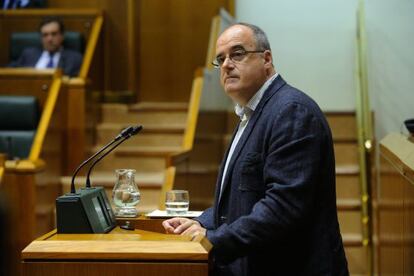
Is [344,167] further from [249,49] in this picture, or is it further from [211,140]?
[249,49]

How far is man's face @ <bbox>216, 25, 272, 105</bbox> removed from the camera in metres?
2.12

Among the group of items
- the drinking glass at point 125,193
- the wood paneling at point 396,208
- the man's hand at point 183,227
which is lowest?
the wood paneling at point 396,208

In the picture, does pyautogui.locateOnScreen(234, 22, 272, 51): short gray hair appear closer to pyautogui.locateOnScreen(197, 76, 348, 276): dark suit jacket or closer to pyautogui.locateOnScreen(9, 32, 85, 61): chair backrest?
pyautogui.locateOnScreen(197, 76, 348, 276): dark suit jacket

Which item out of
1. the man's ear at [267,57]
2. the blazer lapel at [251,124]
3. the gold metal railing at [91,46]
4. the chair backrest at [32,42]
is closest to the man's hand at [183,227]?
the blazer lapel at [251,124]

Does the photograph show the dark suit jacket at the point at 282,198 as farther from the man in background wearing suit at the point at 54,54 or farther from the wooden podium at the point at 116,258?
the man in background wearing suit at the point at 54,54

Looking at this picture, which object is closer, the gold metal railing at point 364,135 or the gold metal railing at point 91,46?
the gold metal railing at point 364,135

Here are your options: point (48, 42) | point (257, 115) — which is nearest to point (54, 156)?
point (48, 42)

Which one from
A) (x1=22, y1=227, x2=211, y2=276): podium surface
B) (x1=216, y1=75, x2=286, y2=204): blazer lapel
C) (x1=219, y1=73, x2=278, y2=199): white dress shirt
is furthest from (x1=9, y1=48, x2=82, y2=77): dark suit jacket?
(x1=22, y1=227, x2=211, y2=276): podium surface

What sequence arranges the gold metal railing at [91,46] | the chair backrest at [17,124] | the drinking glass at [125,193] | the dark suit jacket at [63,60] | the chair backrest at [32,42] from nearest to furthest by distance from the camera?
1. the drinking glass at [125,193]
2. the chair backrest at [17,124]
3. the gold metal railing at [91,46]
4. the dark suit jacket at [63,60]
5. the chair backrest at [32,42]

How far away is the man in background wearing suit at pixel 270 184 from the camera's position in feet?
6.31

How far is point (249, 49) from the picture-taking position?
2.12 meters

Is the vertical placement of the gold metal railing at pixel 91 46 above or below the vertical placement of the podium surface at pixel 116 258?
above

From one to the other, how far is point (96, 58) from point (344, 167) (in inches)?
79.4

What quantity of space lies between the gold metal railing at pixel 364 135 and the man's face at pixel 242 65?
323 centimetres
